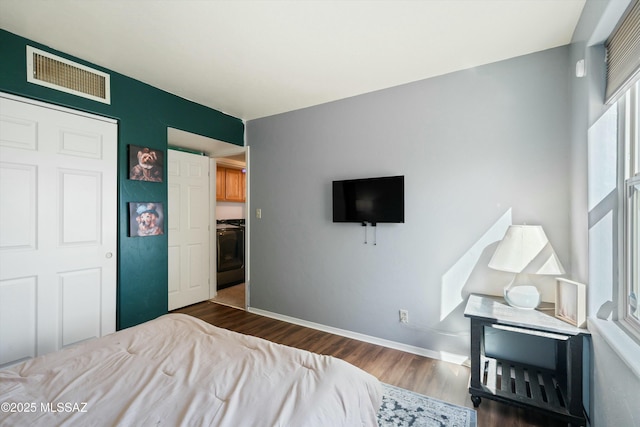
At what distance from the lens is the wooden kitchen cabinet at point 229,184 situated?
504cm

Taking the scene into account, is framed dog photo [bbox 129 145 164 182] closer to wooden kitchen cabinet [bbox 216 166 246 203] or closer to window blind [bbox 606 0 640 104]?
wooden kitchen cabinet [bbox 216 166 246 203]

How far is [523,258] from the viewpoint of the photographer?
189cm

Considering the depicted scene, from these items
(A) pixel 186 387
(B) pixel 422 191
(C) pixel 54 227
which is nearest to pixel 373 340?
(B) pixel 422 191

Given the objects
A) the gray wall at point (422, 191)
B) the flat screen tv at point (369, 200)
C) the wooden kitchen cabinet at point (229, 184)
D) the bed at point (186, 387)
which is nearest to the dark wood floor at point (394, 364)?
the gray wall at point (422, 191)

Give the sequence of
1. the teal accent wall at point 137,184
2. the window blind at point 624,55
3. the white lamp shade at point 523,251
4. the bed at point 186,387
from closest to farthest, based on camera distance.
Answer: the bed at point 186,387, the window blind at point 624,55, the white lamp shade at point 523,251, the teal accent wall at point 137,184

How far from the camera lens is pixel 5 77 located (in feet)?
6.58

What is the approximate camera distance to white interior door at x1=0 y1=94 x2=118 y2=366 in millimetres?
2062

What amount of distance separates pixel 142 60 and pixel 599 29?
10.3ft

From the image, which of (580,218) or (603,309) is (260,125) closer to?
(580,218)

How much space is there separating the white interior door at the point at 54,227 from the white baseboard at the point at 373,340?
5.63 ft

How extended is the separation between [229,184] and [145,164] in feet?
7.98

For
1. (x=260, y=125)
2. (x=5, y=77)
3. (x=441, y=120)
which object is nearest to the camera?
(x=5, y=77)

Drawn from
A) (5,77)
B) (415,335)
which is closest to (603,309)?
(415,335)

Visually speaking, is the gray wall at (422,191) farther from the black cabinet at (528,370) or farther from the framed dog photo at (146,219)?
the framed dog photo at (146,219)
